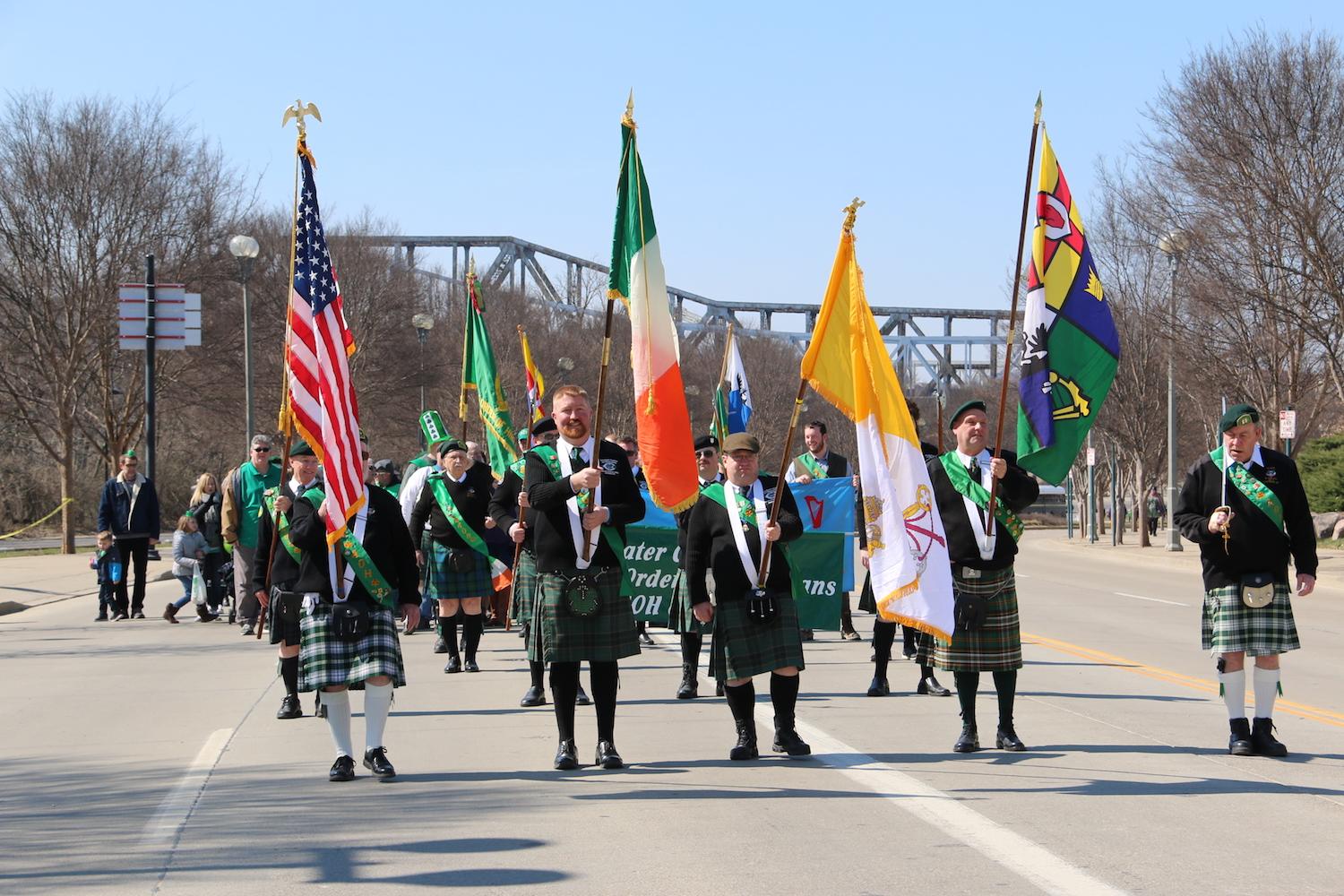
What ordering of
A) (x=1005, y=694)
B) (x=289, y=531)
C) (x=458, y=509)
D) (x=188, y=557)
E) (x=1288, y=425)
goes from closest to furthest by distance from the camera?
(x=289, y=531), (x=1005, y=694), (x=458, y=509), (x=188, y=557), (x=1288, y=425)

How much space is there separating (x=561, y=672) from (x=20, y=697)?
18.8 feet

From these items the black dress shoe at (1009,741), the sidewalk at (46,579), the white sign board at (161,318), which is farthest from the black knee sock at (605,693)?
the white sign board at (161,318)

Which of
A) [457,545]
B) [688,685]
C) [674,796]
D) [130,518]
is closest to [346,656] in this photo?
[674,796]

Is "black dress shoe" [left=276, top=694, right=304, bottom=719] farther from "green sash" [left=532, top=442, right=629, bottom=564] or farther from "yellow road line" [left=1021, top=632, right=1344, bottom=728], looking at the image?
"yellow road line" [left=1021, top=632, right=1344, bottom=728]

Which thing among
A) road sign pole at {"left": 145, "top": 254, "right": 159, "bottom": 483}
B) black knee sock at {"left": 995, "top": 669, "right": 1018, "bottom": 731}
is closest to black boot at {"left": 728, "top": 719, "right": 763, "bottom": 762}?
black knee sock at {"left": 995, "top": 669, "right": 1018, "bottom": 731}

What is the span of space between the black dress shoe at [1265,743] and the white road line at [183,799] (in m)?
5.53

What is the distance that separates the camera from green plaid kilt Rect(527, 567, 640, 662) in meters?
8.47

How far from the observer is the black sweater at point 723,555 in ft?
28.7

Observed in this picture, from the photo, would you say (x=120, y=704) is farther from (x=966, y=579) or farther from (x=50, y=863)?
(x=966, y=579)

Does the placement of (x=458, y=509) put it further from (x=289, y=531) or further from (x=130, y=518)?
(x=130, y=518)

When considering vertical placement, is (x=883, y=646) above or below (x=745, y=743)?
above

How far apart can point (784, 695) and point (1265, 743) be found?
2.59 m

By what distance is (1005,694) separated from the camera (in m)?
8.93

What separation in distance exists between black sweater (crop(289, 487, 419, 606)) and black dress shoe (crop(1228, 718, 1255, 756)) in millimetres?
4458
